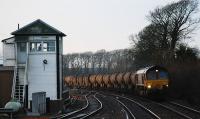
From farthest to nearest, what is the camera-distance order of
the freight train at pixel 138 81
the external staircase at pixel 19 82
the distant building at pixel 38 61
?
the freight train at pixel 138 81 → the external staircase at pixel 19 82 → the distant building at pixel 38 61

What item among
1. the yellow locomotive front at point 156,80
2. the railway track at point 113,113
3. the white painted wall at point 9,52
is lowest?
the railway track at point 113,113

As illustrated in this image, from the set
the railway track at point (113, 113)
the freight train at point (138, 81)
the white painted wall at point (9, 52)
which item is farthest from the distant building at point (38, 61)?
the freight train at point (138, 81)

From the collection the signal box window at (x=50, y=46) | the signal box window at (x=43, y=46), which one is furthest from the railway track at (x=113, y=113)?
the signal box window at (x=43, y=46)

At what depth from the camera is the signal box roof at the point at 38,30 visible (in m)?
32.9

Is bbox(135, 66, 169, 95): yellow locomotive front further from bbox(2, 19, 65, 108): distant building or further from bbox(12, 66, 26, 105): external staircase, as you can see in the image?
bbox(12, 66, 26, 105): external staircase

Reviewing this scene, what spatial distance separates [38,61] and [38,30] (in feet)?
7.70

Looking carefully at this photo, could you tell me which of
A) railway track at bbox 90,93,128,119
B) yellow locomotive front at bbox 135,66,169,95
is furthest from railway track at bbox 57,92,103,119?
yellow locomotive front at bbox 135,66,169,95

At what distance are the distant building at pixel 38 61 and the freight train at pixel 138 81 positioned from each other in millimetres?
7670

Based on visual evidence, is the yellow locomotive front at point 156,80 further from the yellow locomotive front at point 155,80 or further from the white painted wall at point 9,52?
the white painted wall at point 9,52

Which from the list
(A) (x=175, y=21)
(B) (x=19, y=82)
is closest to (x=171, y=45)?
(A) (x=175, y=21)

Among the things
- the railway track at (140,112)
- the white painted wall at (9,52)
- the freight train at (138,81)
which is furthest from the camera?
the freight train at (138,81)

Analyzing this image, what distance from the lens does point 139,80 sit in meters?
40.5

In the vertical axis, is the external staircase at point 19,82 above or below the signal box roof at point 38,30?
below

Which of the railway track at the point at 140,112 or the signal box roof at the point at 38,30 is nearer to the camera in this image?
the railway track at the point at 140,112
